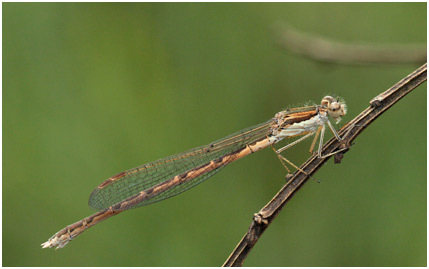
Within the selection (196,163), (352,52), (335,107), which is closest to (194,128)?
(196,163)

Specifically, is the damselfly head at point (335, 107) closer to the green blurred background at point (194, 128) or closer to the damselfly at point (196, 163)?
the damselfly at point (196, 163)

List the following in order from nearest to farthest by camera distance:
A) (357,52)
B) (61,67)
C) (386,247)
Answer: (357,52) → (386,247) → (61,67)

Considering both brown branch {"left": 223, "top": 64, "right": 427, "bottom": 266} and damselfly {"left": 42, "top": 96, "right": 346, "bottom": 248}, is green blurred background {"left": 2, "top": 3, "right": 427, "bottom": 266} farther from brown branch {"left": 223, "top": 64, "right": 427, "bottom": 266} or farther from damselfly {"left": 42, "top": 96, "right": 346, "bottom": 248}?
brown branch {"left": 223, "top": 64, "right": 427, "bottom": 266}

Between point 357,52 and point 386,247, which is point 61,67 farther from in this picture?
point 386,247

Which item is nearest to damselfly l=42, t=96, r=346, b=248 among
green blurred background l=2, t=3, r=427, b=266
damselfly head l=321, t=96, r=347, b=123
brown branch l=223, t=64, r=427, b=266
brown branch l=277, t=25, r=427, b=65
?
damselfly head l=321, t=96, r=347, b=123

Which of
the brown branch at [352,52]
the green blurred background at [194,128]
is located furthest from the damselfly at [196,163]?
the green blurred background at [194,128]

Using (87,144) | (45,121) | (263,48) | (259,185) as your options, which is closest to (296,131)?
(259,185)
